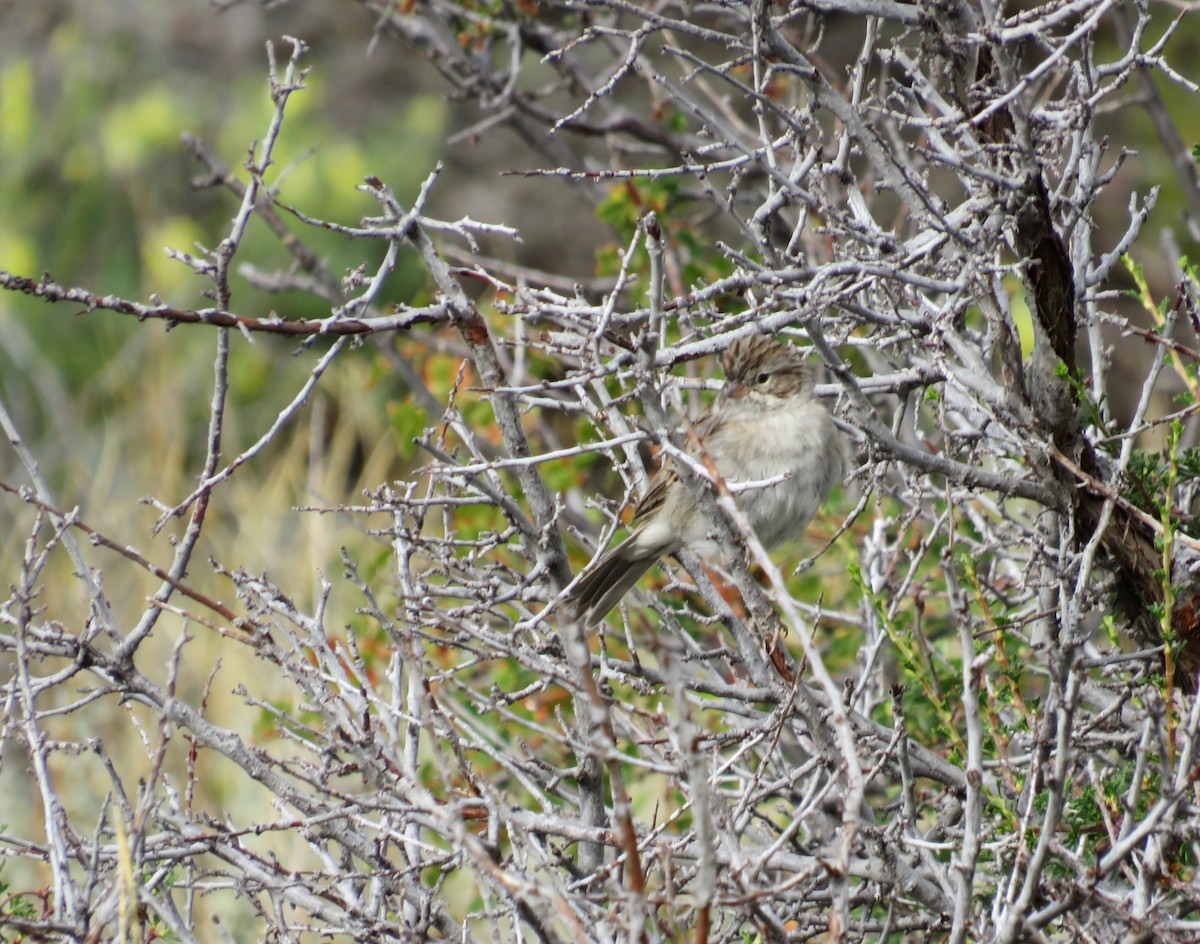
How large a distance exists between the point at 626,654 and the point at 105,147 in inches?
292

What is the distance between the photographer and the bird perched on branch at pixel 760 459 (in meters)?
4.10

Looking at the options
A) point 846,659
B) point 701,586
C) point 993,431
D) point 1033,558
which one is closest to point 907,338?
point 993,431

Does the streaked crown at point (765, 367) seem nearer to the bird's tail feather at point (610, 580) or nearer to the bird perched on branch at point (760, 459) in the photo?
the bird perched on branch at point (760, 459)

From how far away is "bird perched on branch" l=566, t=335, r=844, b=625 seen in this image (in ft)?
13.4

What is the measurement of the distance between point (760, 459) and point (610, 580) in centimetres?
62

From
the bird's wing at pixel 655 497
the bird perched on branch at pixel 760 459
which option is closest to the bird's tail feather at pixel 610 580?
the bird perched on branch at pixel 760 459

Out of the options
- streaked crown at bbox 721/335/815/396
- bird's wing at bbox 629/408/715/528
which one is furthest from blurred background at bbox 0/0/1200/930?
streaked crown at bbox 721/335/815/396

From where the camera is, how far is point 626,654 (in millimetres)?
4859

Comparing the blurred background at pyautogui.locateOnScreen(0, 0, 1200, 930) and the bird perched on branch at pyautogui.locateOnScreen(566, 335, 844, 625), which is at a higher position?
the blurred background at pyautogui.locateOnScreen(0, 0, 1200, 930)

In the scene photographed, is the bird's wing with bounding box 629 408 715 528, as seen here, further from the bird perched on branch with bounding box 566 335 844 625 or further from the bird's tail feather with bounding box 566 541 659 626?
the bird's tail feather with bounding box 566 541 659 626

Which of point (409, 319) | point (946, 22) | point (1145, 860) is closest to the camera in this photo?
point (1145, 860)

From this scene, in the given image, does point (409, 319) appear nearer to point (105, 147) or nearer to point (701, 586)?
point (701, 586)

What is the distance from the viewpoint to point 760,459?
4.33 m

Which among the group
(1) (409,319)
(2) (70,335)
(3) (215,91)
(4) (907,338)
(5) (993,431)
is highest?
(3) (215,91)
